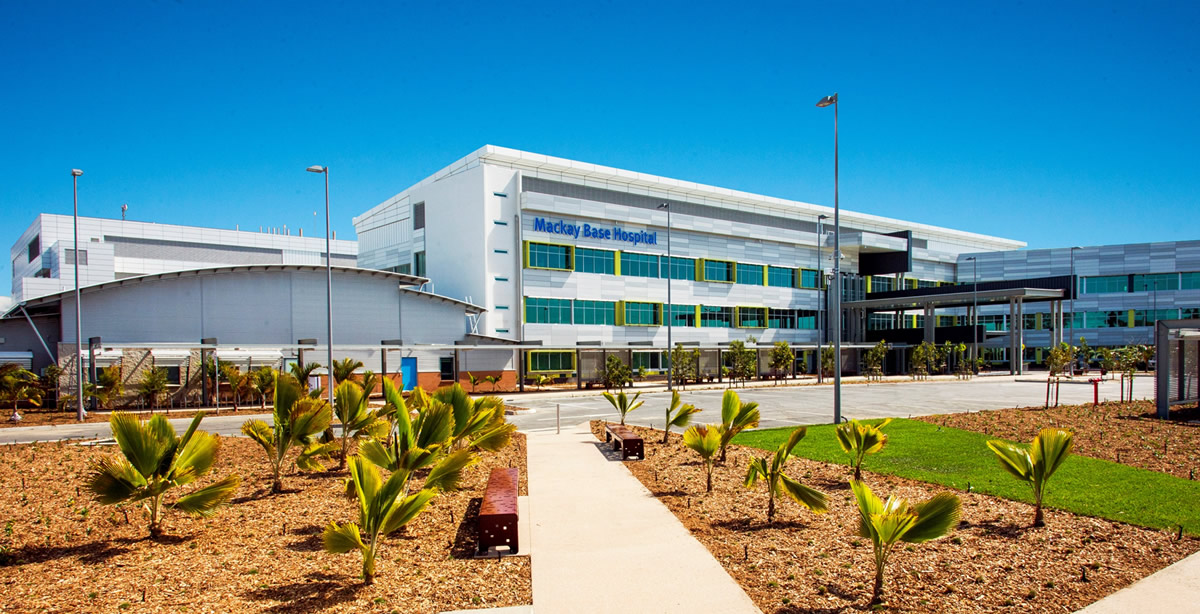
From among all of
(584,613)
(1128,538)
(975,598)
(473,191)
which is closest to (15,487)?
(584,613)

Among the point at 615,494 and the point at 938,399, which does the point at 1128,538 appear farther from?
the point at 938,399

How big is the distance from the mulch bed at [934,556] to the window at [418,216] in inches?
1689

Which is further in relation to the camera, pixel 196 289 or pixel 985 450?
pixel 196 289

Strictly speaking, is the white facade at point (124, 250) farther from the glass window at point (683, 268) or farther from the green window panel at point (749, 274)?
the green window panel at point (749, 274)

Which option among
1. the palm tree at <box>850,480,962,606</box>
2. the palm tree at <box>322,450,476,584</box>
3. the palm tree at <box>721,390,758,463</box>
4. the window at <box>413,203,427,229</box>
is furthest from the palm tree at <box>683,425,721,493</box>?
the window at <box>413,203,427,229</box>

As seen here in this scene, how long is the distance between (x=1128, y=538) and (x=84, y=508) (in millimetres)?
13410

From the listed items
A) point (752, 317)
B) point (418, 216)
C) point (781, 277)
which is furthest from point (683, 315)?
point (418, 216)

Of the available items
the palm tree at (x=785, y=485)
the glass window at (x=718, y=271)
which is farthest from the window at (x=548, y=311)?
the palm tree at (x=785, y=485)

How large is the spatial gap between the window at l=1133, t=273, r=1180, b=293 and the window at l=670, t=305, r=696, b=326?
172 ft

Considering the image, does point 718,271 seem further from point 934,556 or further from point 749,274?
point 934,556

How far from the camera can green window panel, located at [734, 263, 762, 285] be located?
56.4m

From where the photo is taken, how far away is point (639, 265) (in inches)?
1969

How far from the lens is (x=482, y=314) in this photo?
140ft

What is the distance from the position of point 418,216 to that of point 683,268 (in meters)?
20.5
